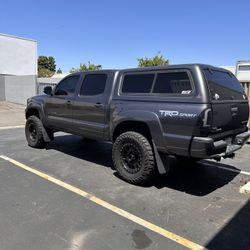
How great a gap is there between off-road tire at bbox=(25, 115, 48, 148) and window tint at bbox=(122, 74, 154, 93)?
9.86 ft

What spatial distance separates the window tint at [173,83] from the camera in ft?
15.4

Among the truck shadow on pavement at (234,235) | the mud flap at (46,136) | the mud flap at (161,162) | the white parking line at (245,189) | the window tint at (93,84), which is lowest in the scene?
the truck shadow on pavement at (234,235)

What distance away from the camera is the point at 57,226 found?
12.3 feet

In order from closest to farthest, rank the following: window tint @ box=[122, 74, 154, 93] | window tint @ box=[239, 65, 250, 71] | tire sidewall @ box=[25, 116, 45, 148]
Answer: window tint @ box=[122, 74, 154, 93]
tire sidewall @ box=[25, 116, 45, 148]
window tint @ box=[239, 65, 250, 71]

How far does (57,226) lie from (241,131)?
3537 millimetres

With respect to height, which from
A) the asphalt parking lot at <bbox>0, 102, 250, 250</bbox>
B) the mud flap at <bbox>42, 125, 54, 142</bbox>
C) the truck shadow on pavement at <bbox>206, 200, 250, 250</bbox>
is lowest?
the asphalt parking lot at <bbox>0, 102, 250, 250</bbox>

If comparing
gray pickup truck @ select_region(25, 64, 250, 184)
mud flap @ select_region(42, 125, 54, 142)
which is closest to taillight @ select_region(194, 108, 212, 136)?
gray pickup truck @ select_region(25, 64, 250, 184)

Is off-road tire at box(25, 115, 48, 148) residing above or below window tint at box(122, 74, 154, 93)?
below

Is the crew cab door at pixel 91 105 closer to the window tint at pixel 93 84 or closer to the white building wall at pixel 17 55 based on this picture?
the window tint at pixel 93 84

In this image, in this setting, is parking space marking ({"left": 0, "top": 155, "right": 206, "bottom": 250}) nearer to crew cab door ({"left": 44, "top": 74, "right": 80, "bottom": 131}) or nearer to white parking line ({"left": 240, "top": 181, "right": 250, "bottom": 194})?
crew cab door ({"left": 44, "top": 74, "right": 80, "bottom": 131})

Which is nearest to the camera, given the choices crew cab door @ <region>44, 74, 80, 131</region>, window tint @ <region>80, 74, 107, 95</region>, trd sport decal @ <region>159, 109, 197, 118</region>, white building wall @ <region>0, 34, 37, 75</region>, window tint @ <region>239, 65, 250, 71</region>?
trd sport decal @ <region>159, 109, 197, 118</region>

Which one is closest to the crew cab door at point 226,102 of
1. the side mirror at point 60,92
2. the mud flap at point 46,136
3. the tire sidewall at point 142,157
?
the tire sidewall at point 142,157

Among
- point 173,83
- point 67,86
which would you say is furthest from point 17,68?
point 173,83

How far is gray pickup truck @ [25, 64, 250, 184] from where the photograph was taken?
4.46 m
